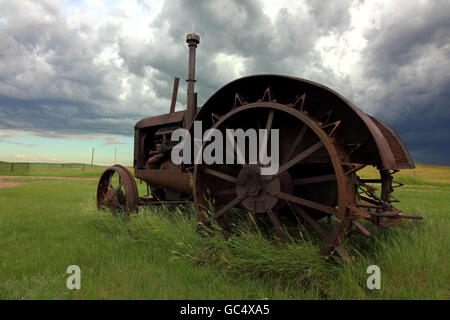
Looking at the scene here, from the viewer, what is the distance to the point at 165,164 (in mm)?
5758

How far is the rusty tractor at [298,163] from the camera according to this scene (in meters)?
2.61

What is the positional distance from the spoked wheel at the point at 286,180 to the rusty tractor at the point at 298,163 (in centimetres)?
1

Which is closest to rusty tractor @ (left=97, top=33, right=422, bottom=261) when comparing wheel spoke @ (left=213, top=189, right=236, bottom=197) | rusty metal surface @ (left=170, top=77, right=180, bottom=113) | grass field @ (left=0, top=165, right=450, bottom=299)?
wheel spoke @ (left=213, top=189, right=236, bottom=197)

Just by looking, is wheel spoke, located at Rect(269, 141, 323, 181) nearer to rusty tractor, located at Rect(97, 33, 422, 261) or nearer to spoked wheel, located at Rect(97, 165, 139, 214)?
rusty tractor, located at Rect(97, 33, 422, 261)

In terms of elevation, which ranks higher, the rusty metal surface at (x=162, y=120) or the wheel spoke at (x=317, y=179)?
the rusty metal surface at (x=162, y=120)

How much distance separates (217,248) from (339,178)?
160 cm

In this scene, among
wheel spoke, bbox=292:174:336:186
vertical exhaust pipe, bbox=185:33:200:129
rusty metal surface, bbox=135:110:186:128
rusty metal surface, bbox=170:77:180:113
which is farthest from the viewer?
rusty metal surface, bbox=170:77:180:113

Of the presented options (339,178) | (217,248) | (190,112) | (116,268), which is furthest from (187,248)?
(190,112)

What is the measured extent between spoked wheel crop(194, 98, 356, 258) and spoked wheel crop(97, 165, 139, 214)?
6.01 ft

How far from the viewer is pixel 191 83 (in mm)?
4949

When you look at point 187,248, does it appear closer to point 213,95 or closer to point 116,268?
point 116,268

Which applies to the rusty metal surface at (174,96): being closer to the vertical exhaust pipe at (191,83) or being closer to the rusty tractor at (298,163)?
the rusty tractor at (298,163)

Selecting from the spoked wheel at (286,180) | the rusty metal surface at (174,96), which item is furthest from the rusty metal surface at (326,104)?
the rusty metal surface at (174,96)

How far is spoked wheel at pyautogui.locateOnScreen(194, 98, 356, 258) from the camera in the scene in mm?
2596
